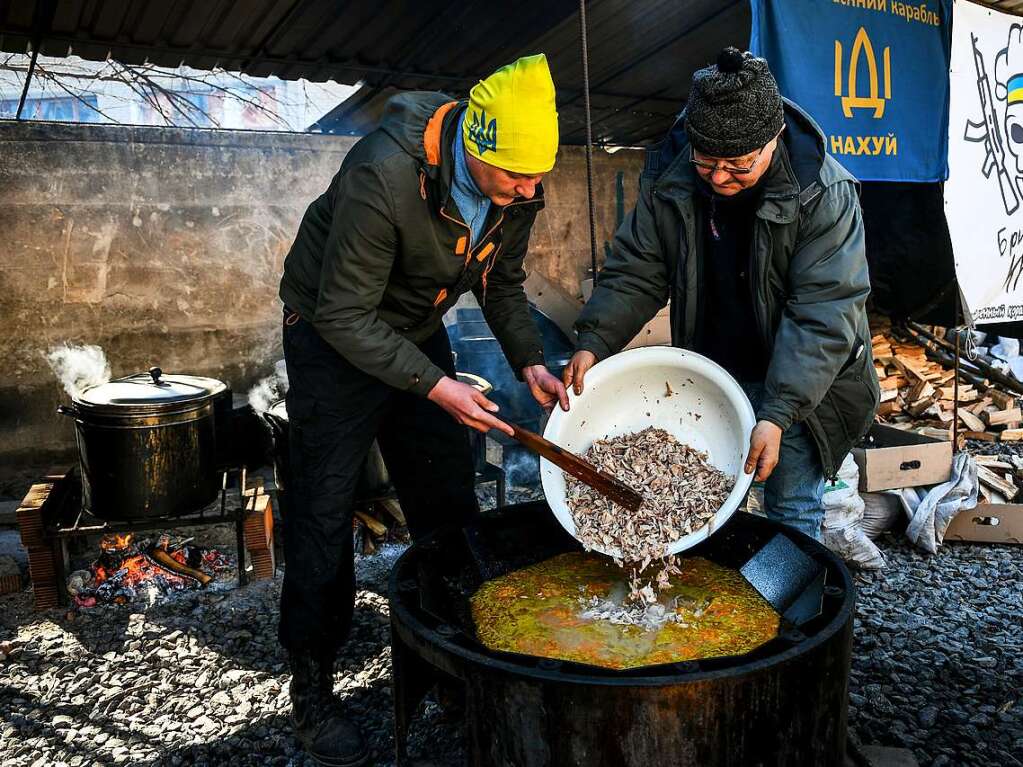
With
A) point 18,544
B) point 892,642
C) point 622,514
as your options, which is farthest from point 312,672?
point 18,544

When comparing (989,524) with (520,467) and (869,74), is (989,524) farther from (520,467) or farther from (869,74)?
(520,467)

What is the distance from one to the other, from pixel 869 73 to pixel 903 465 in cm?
256

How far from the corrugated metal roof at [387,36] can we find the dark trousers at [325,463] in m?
3.31

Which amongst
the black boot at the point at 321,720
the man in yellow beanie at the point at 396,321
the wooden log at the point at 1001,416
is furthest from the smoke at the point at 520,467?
the wooden log at the point at 1001,416

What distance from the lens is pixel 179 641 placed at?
13.2 feet

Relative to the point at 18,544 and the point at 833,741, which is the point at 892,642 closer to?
the point at 833,741

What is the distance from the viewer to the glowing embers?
2.35 metres

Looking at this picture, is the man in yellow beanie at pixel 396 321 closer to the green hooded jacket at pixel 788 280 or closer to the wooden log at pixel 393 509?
the green hooded jacket at pixel 788 280

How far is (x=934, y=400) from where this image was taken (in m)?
6.91

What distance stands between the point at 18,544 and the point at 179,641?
6.35ft

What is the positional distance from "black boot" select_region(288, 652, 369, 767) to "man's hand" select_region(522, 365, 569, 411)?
1.32 m

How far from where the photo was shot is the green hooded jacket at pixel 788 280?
2.68 meters

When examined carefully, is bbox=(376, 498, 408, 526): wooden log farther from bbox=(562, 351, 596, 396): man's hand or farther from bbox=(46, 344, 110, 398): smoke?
bbox=(46, 344, 110, 398): smoke

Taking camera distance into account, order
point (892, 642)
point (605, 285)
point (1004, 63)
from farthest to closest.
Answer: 1. point (1004, 63)
2. point (892, 642)
3. point (605, 285)
